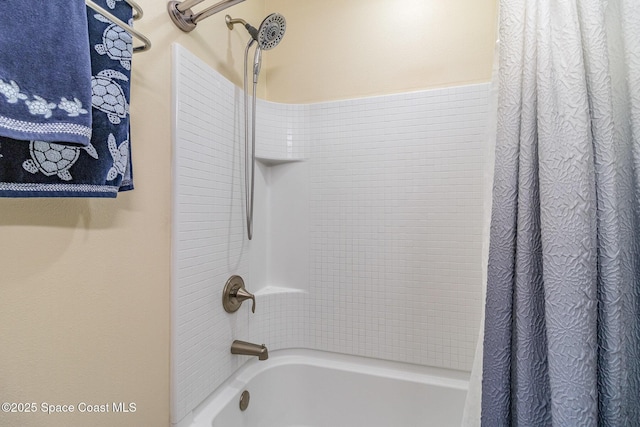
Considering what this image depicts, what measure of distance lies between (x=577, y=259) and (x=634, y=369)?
0.83ft

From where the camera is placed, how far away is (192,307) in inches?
42.6

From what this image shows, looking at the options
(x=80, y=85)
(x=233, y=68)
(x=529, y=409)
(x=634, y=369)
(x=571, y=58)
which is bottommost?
(x=529, y=409)

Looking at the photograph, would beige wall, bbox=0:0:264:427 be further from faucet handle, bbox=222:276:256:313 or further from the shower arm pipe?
faucet handle, bbox=222:276:256:313

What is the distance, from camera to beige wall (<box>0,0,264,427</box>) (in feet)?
2.09

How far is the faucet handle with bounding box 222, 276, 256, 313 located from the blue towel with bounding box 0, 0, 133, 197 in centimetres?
69

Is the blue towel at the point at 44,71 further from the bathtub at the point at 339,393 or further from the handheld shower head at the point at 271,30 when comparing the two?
the bathtub at the point at 339,393

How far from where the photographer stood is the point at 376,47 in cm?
150

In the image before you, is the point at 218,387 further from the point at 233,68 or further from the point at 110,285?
the point at 233,68

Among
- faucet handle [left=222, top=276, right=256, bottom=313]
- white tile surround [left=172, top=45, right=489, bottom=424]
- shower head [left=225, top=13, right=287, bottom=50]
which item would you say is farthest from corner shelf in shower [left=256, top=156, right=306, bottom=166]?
faucet handle [left=222, top=276, right=256, bottom=313]

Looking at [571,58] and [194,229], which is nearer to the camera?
[571,58]

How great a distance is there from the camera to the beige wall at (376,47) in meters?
1.37

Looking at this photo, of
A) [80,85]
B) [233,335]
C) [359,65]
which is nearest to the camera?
[80,85]

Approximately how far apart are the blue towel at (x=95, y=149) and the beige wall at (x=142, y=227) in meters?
0.10

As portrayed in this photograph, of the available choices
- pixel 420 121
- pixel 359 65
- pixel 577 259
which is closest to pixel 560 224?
pixel 577 259
